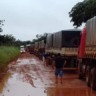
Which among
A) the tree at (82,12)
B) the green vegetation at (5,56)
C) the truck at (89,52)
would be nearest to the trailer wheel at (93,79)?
the truck at (89,52)

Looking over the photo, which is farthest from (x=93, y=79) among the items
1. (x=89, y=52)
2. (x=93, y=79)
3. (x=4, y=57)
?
(x=4, y=57)

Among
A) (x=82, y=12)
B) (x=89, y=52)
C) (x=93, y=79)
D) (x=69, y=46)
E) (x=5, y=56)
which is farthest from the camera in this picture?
(x=82, y=12)

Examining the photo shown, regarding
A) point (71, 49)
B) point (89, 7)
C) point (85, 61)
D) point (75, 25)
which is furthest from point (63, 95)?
point (75, 25)

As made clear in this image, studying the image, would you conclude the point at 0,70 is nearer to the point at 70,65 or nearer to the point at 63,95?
the point at 70,65

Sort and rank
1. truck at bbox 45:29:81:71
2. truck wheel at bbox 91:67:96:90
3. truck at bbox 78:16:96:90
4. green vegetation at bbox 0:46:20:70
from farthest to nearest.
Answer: green vegetation at bbox 0:46:20:70
truck at bbox 45:29:81:71
truck at bbox 78:16:96:90
truck wheel at bbox 91:67:96:90

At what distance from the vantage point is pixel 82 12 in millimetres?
53031

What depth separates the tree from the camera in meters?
50.0

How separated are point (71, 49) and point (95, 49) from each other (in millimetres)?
11353

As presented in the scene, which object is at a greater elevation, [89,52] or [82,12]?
[82,12]

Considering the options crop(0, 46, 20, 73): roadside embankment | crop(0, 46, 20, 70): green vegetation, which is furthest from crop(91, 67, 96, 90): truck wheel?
crop(0, 46, 20, 70): green vegetation

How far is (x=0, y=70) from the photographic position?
106 feet

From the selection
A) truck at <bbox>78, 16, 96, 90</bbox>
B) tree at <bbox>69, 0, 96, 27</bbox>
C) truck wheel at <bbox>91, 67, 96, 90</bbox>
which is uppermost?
tree at <bbox>69, 0, 96, 27</bbox>

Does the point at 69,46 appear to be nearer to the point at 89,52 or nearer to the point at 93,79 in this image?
the point at 89,52

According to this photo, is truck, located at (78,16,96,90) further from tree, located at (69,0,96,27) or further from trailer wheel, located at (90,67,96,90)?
tree, located at (69,0,96,27)
